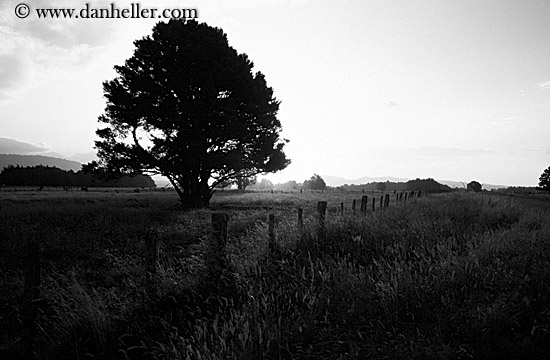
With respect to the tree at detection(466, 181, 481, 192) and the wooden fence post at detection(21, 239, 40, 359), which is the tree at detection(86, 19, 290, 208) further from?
the tree at detection(466, 181, 481, 192)

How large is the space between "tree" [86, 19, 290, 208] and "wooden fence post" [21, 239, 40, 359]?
14932 millimetres

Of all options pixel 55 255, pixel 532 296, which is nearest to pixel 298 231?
pixel 532 296

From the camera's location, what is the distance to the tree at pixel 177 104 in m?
19.8

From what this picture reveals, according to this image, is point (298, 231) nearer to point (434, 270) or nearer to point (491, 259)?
point (434, 270)

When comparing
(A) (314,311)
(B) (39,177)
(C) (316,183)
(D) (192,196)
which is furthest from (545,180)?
(B) (39,177)

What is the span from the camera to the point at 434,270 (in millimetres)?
5121

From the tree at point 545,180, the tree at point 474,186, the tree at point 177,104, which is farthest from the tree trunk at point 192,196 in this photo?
the tree at point 474,186

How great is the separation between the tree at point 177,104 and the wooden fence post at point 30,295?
14932mm

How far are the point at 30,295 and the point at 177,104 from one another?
55.8 feet

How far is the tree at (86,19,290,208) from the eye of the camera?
19.8 metres

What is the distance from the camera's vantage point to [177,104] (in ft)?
66.4

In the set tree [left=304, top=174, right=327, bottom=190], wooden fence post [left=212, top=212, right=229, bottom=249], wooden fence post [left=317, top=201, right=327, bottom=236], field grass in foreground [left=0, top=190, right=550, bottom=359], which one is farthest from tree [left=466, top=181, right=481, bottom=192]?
wooden fence post [left=212, top=212, right=229, bottom=249]

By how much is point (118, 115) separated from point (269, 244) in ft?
57.1

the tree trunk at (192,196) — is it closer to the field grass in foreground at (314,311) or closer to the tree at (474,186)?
the field grass in foreground at (314,311)
